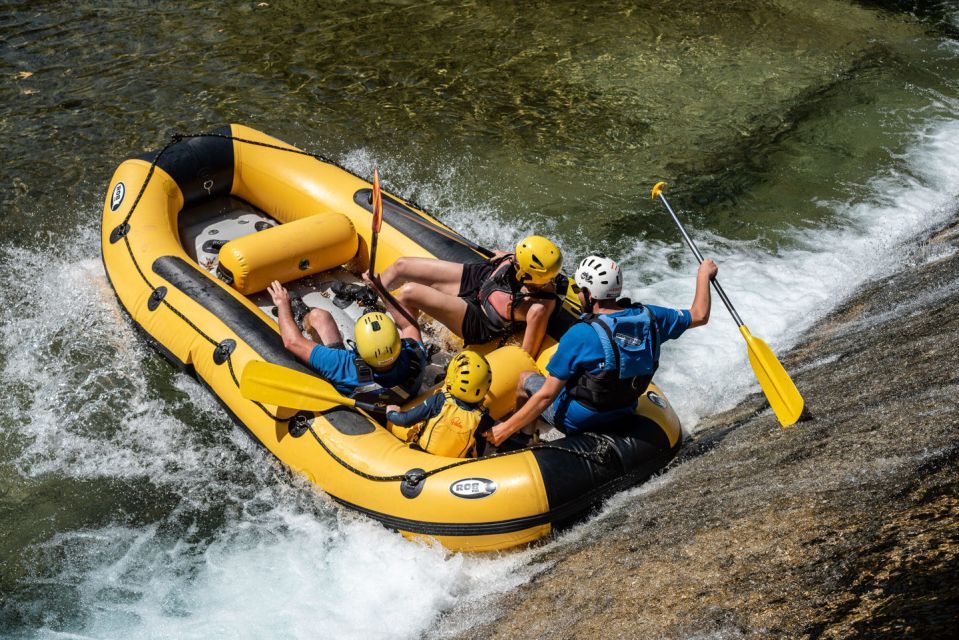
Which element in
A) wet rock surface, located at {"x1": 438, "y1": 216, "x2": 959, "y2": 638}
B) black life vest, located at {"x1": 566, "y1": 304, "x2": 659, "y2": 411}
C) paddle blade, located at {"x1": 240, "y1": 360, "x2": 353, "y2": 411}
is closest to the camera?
wet rock surface, located at {"x1": 438, "y1": 216, "x2": 959, "y2": 638}

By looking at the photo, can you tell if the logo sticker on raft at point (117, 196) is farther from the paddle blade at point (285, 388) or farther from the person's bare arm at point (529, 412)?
the person's bare arm at point (529, 412)

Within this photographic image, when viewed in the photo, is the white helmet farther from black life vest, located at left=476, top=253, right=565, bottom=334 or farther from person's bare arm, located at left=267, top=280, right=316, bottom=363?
person's bare arm, located at left=267, top=280, right=316, bottom=363

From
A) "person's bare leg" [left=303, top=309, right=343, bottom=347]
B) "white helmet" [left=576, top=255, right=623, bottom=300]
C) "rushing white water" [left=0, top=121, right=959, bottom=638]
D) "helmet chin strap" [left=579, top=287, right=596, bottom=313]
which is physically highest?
"white helmet" [left=576, top=255, right=623, bottom=300]

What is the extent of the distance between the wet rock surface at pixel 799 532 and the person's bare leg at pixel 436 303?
4.79 ft

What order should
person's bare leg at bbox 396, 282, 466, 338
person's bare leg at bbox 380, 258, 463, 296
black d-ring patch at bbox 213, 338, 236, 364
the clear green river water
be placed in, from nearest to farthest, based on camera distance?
1. the clear green river water
2. black d-ring patch at bbox 213, 338, 236, 364
3. person's bare leg at bbox 396, 282, 466, 338
4. person's bare leg at bbox 380, 258, 463, 296

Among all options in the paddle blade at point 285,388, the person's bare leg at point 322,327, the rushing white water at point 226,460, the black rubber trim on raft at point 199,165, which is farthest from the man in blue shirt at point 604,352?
the black rubber trim on raft at point 199,165

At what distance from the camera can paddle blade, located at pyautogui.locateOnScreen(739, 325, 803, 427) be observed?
14.1 feet

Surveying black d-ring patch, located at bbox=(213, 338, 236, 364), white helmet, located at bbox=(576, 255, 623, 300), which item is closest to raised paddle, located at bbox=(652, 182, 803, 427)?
white helmet, located at bbox=(576, 255, 623, 300)

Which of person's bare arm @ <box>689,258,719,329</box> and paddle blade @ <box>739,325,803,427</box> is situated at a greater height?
person's bare arm @ <box>689,258,719,329</box>

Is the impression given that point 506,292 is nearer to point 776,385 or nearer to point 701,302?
point 701,302

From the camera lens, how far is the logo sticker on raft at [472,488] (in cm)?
423

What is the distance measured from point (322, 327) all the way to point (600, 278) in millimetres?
1842

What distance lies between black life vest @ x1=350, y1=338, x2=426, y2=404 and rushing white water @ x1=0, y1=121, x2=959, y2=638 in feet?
2.04

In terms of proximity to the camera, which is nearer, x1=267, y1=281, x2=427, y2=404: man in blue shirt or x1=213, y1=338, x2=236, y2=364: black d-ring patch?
x1=267, y1=281, x2=427, y2=404: man in blue shirt
